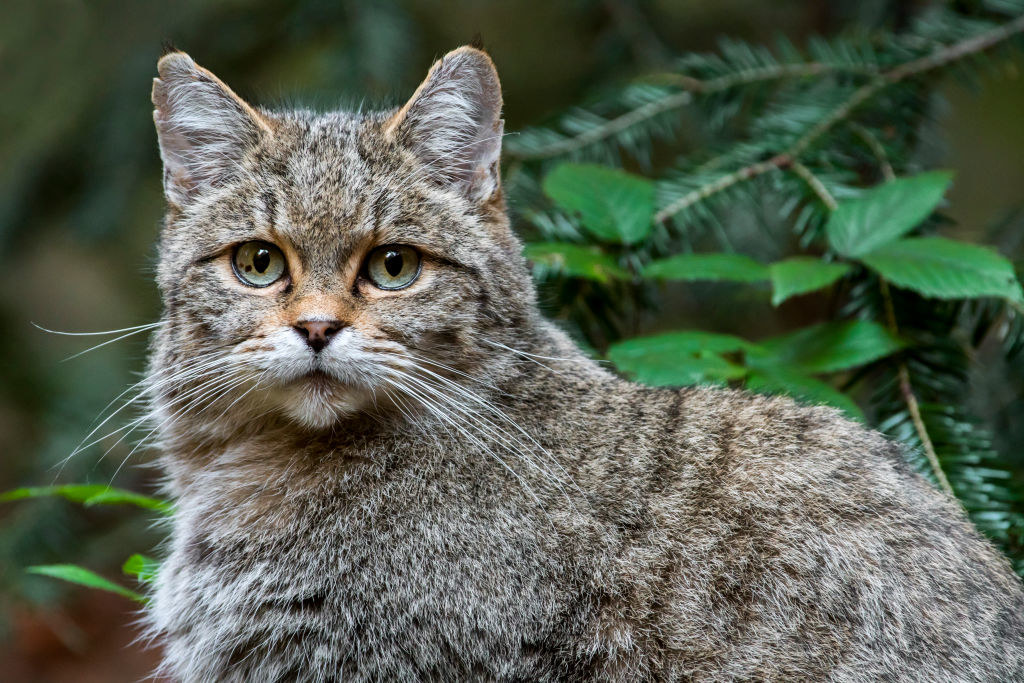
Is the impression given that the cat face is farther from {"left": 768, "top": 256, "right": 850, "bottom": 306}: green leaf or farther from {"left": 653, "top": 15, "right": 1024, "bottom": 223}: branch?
{"left": 653, "top": 15, "right": 1024, "bottom": 223}: branch

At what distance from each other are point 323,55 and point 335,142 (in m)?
2.43

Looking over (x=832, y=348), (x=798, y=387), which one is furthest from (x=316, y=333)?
(x=832, y=348)

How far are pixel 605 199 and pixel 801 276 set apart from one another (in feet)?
3.37

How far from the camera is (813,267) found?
3596mm

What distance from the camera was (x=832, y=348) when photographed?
367 cm

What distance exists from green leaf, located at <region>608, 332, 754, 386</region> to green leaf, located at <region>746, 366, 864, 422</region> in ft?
0.30

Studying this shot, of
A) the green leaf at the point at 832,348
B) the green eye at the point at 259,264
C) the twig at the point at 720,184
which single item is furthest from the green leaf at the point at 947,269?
the green eye at the point at 259,264

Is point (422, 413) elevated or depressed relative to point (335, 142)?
depressed

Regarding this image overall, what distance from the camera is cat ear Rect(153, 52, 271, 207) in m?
3.28

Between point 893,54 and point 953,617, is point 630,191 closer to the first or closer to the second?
point 893,54

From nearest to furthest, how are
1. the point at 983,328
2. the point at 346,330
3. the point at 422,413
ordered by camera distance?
the point at 346,330, the point at 422,413, the point at 983,328

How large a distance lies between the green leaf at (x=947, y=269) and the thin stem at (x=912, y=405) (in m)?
0.30

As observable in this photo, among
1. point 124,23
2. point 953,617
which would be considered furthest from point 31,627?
point 953,617

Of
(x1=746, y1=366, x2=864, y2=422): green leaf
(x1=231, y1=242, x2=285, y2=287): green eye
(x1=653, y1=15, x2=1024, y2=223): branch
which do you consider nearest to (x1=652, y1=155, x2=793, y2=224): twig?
(x1=653, y1=15, x2=1024, y2=223): branch
